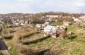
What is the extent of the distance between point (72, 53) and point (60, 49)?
5.84 ft

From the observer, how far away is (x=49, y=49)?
74.8 ft

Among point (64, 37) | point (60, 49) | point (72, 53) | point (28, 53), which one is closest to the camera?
point (28, 53)

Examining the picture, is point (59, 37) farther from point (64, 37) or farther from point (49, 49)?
point (49, 49)

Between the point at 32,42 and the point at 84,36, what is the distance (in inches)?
315

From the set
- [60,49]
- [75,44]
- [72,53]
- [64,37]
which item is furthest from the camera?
[64,37]

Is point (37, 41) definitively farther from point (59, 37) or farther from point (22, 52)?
point (22, 52)

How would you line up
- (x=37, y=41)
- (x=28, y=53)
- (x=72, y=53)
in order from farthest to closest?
(x=37, y=41) < (x=72, y=53) < (x=28, y=53)

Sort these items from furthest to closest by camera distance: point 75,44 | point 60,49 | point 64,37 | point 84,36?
point 84,36, point 64,37, point 75,44, point 60,49

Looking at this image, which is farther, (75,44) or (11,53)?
(75,44)

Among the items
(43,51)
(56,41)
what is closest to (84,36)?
(56,41)

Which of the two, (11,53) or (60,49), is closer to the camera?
(11,53)

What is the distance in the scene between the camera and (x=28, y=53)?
1902cm

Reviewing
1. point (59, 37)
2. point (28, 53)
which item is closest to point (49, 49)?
point (28, 53)

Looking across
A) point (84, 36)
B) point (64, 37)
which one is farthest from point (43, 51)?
point (84, 36)
